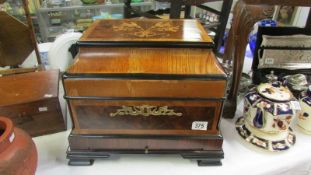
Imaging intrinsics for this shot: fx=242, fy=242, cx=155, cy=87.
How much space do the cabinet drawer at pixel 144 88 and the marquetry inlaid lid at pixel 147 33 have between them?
95 millimetres

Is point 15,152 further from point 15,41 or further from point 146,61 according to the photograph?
point 15,41

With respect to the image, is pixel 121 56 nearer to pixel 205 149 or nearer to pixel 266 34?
pixel 205 149

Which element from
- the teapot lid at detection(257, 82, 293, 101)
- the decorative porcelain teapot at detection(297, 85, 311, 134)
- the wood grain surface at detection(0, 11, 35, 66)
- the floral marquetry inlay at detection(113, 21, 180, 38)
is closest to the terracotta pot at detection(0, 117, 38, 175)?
the floral marquetry inlay at detection(113, 21, 180, 38)

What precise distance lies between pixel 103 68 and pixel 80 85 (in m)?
0.06

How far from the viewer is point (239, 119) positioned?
2.54ft

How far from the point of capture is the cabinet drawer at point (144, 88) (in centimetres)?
52

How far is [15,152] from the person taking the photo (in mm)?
436

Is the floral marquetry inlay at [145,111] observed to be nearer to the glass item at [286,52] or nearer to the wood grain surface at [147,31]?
the wood grain surface at [147,31]

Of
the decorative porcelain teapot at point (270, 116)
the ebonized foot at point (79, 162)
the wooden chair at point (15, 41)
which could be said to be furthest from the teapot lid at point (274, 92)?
the wooden chair at point (15, 41)

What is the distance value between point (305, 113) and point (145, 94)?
0.51m

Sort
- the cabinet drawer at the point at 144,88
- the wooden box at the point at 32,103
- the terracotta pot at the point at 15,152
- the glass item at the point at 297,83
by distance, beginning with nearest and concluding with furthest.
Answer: the terracotta pot at the point at 15,152, the cabinet drawer at the point at 144,88, the wooden box at the point at 32,103, the glass item at the point at 297,83

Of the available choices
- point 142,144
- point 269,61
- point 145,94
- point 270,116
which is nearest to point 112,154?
point 142,144

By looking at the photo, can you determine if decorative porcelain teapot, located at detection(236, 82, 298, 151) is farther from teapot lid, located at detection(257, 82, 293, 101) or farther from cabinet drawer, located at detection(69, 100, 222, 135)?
cabinet drawer, located at detection(69, 100, 222, 135)

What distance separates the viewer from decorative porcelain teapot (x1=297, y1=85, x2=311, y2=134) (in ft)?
→ 2.32
